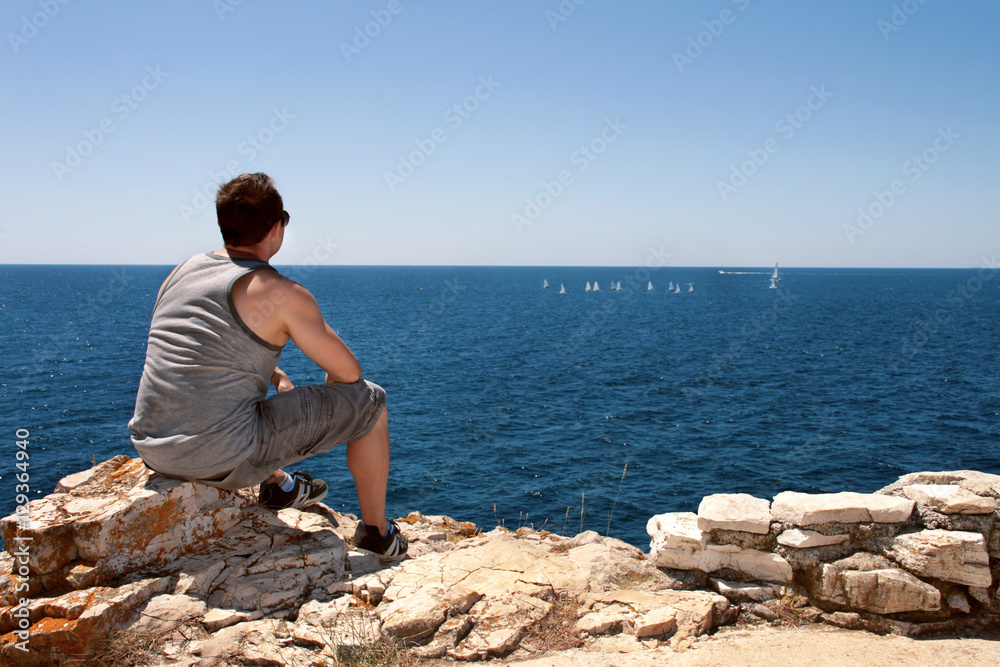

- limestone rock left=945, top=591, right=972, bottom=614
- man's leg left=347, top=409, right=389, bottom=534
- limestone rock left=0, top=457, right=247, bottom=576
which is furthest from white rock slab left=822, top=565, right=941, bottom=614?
limestone rock left=0, top=457, right=247, bottom=576

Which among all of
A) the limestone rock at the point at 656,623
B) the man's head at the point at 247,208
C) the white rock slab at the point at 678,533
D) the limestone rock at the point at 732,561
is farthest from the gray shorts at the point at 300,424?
the limestone rock at the point at 732,561

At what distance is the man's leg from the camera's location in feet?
12.2

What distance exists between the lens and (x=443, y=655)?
3.17 meters

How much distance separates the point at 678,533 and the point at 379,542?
6.41 ft

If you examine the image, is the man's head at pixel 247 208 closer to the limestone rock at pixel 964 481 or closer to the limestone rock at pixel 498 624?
the limestone rock at pixel 498 624

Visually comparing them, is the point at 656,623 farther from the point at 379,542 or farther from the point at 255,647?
the point at 255,647

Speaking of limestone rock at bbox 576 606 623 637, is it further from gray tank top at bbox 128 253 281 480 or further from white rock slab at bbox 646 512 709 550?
gray tank top at bbox 128 253 281 480

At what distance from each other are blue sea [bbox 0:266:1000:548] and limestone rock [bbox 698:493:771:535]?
114 inches

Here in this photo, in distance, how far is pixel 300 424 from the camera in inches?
135

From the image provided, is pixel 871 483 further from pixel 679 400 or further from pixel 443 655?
pixel 443 655

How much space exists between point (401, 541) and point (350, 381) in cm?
121

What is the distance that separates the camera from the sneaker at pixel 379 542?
3910 mm

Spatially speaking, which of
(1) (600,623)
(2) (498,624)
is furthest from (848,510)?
(2) (498,624)

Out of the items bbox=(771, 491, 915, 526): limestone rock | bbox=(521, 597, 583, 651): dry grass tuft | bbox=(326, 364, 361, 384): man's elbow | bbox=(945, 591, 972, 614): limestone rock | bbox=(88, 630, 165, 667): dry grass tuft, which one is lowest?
bbox=(88, 630, 165, 667): dry grass tuft
